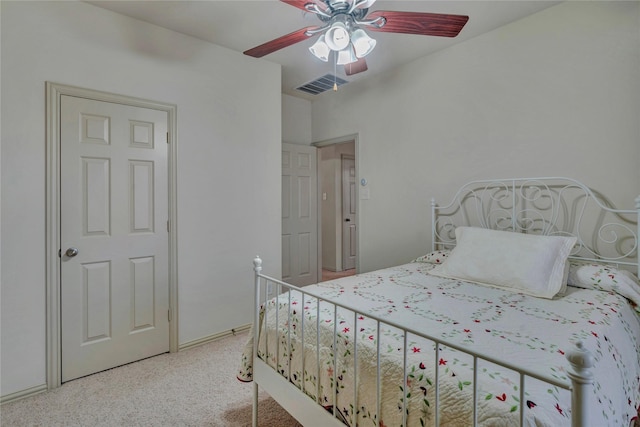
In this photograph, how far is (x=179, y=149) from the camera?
8.63 feet

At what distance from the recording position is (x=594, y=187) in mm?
2152

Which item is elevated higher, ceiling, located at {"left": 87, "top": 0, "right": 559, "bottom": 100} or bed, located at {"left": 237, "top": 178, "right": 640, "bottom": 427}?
ceiling, located at {"left": 87, "top": 0, "right": 559, "bottom": 100}

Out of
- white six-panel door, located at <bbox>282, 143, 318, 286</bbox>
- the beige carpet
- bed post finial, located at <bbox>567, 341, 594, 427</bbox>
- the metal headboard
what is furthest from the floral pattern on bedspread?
white six-panel door, located at <bbox>282, 143, 318, 286</bbox>

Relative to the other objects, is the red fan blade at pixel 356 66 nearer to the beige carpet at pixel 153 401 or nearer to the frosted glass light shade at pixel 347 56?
the frosted glass light shade at pixel 347 56

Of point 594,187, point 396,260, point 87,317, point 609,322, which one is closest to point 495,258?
point 609,322

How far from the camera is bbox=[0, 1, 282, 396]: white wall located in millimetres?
1966

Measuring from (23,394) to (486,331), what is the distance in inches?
106

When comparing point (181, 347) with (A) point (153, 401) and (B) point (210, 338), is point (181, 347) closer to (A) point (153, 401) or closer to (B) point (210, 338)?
(B) point (210, 338)

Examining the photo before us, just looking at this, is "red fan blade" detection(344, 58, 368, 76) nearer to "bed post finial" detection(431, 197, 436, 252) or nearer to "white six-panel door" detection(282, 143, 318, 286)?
"bed post finial" detection(431, 197, 436, 252)

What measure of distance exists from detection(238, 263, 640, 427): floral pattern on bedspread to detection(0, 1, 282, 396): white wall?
1.26 meters

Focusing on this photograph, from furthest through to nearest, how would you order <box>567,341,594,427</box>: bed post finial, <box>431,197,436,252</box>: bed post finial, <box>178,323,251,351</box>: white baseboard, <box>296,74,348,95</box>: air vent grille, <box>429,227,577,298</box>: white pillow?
<box>296,74,348,95</box>: air vent grille < <box>431,197,436,252</box>: bed post finial < <box>178,323,251,351</box>: white baseboard < <box>429,227,577,298</box>: white pillow < <box>567,341,594,427</box>: bed post finial

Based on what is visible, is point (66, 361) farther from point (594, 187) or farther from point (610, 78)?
point (610, 78)

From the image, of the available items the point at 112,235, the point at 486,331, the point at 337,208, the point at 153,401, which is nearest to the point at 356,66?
the point at 486,331

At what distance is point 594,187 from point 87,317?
360cm
